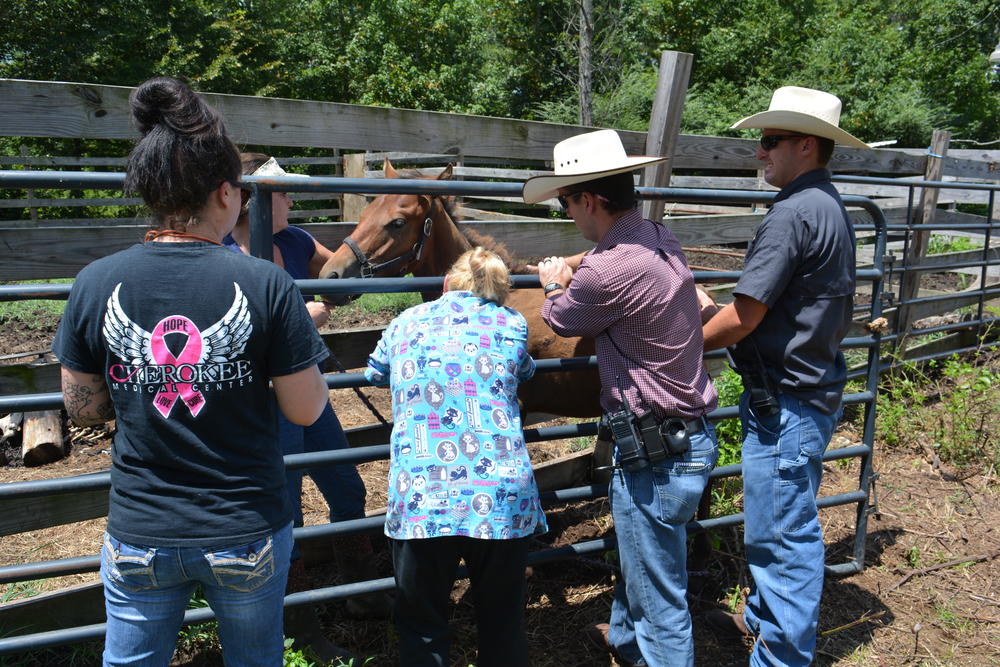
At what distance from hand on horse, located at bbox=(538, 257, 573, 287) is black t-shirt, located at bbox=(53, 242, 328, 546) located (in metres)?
1.15

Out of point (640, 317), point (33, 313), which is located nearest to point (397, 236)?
point (640, 317)

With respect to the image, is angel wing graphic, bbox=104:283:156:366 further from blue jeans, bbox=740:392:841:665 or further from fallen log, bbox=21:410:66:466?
fallen log, bbox=21:410:66:466

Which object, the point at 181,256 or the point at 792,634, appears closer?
the point at 181,256

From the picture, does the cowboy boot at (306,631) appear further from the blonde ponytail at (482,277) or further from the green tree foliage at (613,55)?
the green tree foliage at (613,55)

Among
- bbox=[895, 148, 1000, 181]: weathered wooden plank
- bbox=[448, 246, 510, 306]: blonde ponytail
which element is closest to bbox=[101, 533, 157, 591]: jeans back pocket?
bbox=[448, 246, 510, 306]: blonde ponytail

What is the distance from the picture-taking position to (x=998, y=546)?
4.18 metres

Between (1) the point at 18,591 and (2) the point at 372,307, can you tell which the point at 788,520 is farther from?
(2) the point at 372,307

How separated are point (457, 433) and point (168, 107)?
1.23 metres

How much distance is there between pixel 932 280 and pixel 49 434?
35.8ft

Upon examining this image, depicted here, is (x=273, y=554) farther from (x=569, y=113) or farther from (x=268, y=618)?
(x=569, y=113)

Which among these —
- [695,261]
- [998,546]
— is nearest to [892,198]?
[695,261]

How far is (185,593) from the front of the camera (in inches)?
66.9

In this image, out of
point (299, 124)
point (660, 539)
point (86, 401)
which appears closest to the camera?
point (86, 401)

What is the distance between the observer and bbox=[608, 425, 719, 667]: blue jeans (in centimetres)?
245
